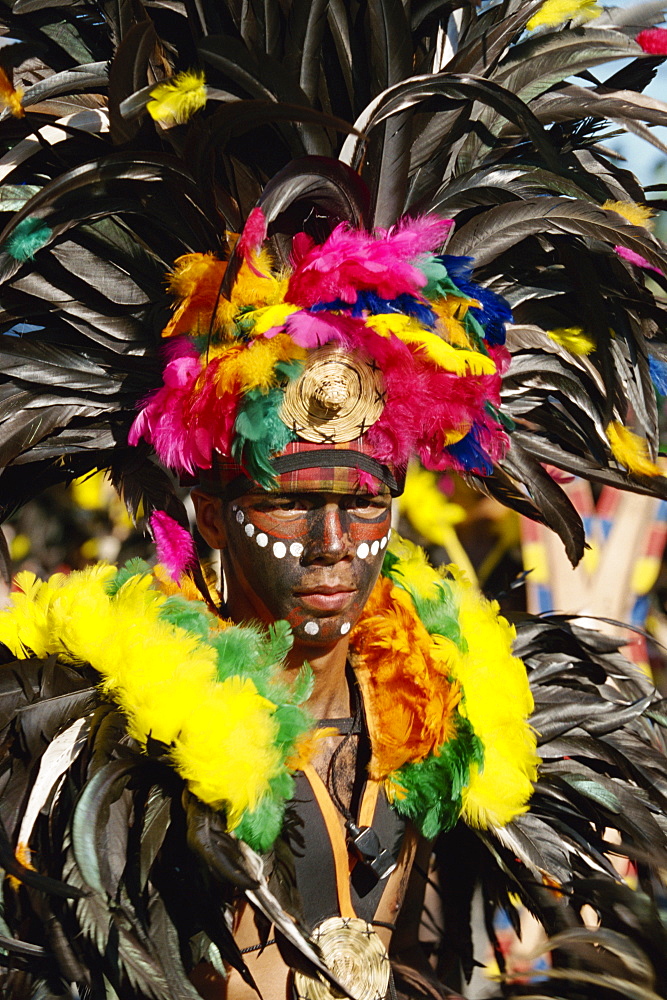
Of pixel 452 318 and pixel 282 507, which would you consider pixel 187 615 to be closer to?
pixel 282 507

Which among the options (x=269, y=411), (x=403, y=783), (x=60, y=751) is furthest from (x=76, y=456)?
(x=403, y=783)

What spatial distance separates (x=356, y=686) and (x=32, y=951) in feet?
3.30

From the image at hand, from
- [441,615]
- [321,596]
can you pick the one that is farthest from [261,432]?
[441,615]

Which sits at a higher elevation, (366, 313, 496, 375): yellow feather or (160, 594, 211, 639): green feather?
A: (366, 313, 496, 375): yellow feather

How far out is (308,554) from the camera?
2.41m

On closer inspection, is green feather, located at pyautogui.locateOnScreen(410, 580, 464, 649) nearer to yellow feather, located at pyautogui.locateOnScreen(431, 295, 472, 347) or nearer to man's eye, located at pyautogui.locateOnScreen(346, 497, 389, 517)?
man's eye, located at pyautogui.locateOnScreen(346, 497, 389, 517)

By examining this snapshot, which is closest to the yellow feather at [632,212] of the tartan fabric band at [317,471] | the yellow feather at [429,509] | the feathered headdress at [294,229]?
the feathered headdress at [294,229]

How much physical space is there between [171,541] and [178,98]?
1.03 m

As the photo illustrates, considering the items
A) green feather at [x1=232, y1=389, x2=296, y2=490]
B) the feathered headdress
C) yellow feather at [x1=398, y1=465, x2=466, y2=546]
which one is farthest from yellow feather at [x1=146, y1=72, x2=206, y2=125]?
yellow feather at [x1=398, y1=465, x2=466, y2=546]

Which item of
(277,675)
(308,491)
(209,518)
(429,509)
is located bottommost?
(429,509)

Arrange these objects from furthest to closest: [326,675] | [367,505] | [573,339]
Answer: [573,339] < [326,675] < [367,505]

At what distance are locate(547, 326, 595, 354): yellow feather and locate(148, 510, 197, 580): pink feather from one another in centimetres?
107

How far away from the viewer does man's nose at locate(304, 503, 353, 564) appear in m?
2.39

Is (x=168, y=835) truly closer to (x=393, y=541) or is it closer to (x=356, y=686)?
(x=356, y=686)
